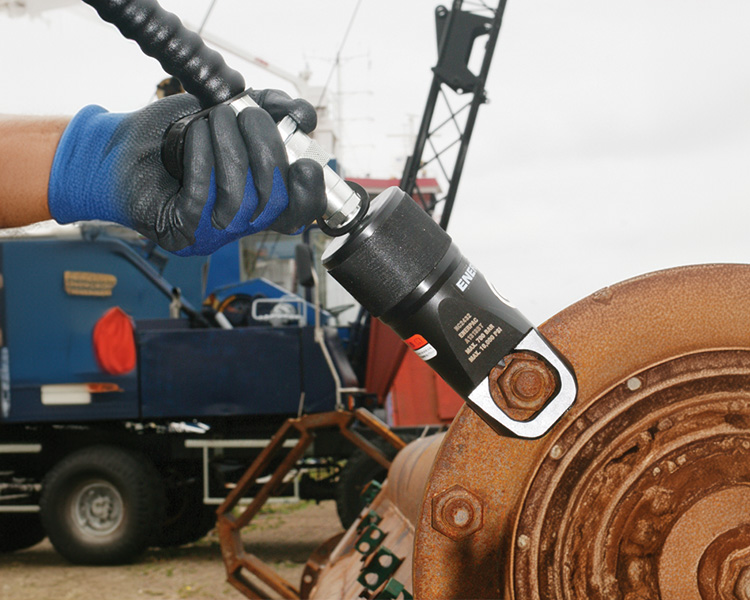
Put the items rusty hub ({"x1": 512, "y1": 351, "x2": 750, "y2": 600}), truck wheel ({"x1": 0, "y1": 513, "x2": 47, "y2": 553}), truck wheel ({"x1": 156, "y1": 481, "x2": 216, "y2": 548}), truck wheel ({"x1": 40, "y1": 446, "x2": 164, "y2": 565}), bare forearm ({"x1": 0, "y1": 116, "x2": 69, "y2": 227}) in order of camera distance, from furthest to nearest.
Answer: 1. truck wheel ({"x1": 0, "y1": 513, "x2": 47, "y2": 553})
2. truck wheel ({"x1": 156, "y1": 481, "x2": 216, "y2": 548})
3. truck wheel ({"x1": 40, "y1": 446, "x2": 164, "y2": 565})
4. bare forearm ({"x1": 0, "y1": 116, "x2": 69, "y2": 227})
5. rusty hub ({"x1": 512, "y1": 351, "x2": 750, "y2": 600})

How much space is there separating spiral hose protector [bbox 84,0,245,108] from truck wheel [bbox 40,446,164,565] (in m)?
5.93

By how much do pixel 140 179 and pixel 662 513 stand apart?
868 mm

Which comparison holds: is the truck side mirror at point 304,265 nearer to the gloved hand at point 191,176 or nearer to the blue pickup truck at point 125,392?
the blue pickup truck at point 125,392

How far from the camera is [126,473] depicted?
659 cm

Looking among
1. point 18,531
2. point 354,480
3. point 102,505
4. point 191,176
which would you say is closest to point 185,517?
point 102,505

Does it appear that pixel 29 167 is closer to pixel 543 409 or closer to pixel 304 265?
pixel 543 409

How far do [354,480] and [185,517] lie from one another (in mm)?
1898

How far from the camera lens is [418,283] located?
108 cm

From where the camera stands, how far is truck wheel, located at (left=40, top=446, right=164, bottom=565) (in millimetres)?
6492

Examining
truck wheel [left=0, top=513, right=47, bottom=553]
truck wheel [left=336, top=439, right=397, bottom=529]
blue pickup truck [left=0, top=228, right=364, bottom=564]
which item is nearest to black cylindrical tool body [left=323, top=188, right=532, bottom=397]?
truck wheel [left=336, top=439, right=397, bottom=529]

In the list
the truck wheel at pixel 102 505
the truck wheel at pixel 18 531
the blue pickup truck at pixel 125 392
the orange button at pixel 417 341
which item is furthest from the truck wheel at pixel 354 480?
the orange button at pixel 417 341

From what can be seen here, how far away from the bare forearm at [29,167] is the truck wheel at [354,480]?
16.0 ft

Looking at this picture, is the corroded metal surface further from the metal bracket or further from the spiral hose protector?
the spiral hose protector

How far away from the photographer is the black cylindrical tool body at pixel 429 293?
3.46ft
